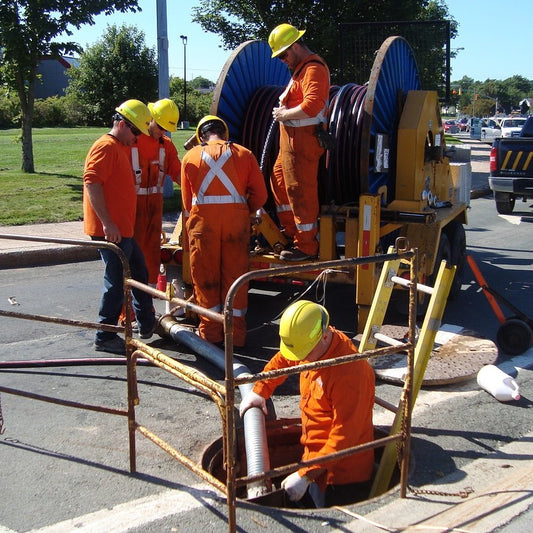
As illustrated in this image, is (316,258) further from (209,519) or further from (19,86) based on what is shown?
(19,86)

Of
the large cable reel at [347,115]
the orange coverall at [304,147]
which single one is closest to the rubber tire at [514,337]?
the large cable reel at [347,115]

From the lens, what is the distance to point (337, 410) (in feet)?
12.1

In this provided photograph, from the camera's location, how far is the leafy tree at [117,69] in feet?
148

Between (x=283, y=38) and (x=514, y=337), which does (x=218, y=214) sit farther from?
(x=514, y=337)

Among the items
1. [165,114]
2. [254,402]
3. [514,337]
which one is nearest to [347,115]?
[165,114]

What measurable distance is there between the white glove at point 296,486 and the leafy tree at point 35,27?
11.8m

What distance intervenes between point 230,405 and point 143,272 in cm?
339

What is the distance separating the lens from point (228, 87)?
7219 mm

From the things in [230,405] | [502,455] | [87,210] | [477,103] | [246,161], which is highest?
[477,103]

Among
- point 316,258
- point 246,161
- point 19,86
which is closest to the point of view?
point 246,161

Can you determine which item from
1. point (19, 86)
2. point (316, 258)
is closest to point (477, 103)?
point (19, 86)

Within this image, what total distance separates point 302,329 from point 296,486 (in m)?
0.83

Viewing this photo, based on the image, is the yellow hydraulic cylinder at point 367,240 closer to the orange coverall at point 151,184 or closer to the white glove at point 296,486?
the orange coverall at point 151,184

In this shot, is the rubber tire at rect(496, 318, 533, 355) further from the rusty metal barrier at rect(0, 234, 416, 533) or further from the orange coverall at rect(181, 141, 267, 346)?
the rusty metal barrier at rect(0, 234, 416, 533)
